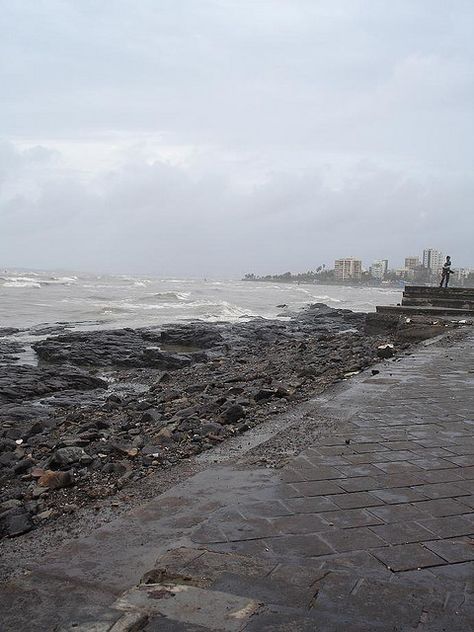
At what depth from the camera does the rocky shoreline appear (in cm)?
421

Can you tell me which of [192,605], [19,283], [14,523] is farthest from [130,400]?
[19,283]

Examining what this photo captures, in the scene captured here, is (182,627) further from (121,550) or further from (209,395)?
(209,395)

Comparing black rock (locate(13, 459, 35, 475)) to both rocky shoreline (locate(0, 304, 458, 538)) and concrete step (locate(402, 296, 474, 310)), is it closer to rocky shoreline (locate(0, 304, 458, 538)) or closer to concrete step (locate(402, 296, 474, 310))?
rocky shoreline (locate(0, 304, 458, 538))

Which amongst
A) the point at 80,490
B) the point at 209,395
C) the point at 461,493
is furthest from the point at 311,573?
the point at 209,395

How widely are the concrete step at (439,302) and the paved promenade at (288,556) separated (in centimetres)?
1283

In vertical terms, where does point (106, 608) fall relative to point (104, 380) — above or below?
above

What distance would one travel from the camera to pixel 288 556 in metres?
2.65

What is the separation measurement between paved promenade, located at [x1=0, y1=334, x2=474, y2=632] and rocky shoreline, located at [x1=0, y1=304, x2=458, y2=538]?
35.1 inches

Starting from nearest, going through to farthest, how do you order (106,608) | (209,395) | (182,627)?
(182,627), (106,608), (209,395)

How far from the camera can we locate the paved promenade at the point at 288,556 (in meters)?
2.14

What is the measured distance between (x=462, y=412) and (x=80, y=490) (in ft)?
12.2

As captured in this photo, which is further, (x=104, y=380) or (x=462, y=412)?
→ (x=104, y=380)

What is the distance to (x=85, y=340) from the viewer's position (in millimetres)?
17250

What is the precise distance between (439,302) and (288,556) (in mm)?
15281
